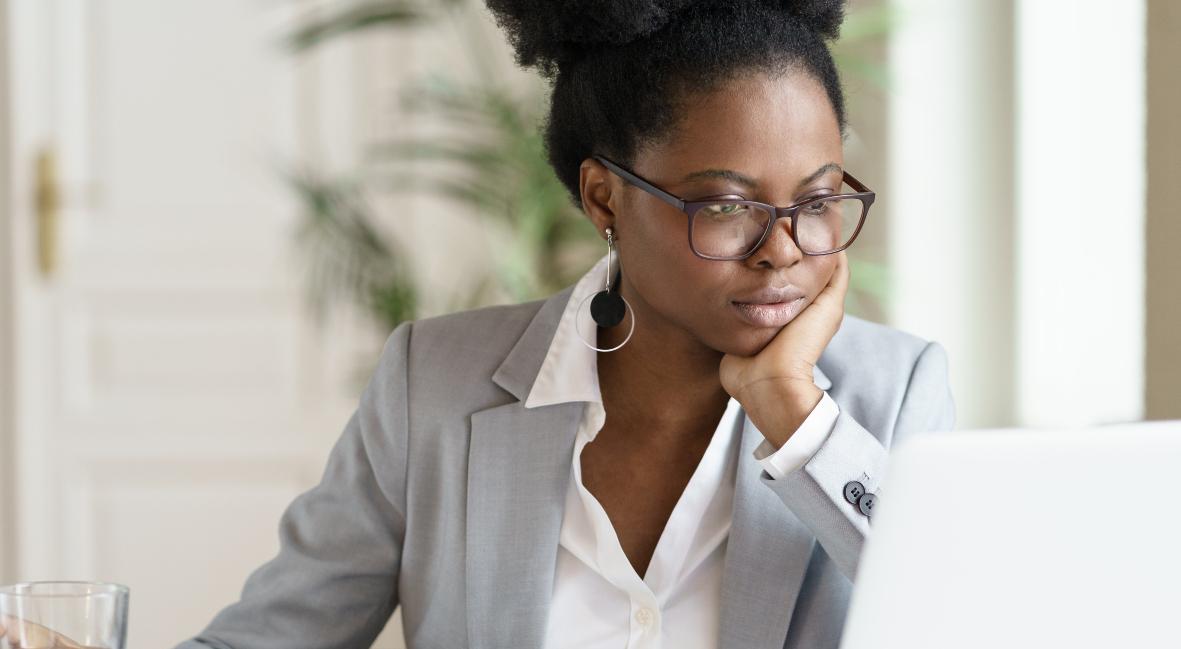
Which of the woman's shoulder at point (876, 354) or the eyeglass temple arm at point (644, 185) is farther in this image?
the woman's shoulder at point (876, 354)

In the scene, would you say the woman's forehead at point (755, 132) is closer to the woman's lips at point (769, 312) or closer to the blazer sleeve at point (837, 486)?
the woman's lips at point (769, 312)

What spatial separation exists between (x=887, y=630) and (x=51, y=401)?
3.41 metres

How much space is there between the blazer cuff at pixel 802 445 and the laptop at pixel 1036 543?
0.61m

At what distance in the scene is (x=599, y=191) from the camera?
1433 mm

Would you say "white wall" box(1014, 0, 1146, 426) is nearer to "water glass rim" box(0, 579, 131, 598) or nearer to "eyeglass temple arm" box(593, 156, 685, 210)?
"eyeglass temple arm" box(593, 156, 685, 210)

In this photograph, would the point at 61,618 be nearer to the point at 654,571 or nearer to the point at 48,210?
the point at 654,571

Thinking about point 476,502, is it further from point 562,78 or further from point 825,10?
point 825,10

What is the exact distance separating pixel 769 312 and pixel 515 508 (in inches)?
13.7

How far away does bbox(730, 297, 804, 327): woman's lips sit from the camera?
4.30ft

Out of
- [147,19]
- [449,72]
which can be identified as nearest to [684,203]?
[449,72]

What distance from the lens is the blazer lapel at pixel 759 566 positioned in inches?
50.2

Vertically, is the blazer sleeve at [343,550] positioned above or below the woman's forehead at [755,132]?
below

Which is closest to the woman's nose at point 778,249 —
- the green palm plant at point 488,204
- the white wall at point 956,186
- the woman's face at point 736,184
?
the woman's face at point 736,184

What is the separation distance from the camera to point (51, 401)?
3598mm
